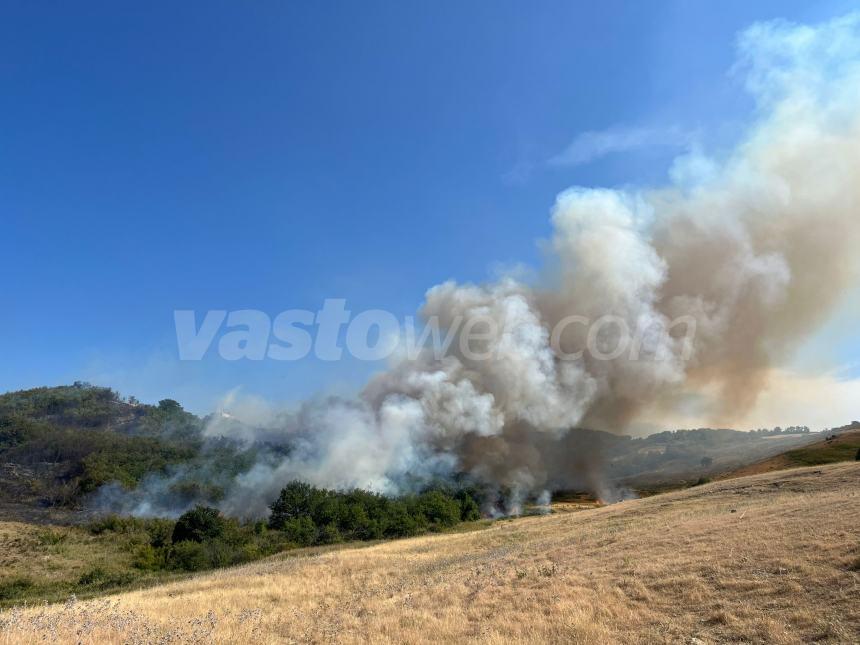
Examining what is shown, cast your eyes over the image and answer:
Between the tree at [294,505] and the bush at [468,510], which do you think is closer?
the tree at [294,505]

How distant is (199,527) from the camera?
172ft

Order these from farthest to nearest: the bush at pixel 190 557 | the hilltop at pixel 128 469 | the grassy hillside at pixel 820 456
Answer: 1. the hilltop at pixel 128 469
2. the grassy hillside at pixel 820 456
3. the bush at pixel 190 557

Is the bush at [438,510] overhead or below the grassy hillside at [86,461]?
below

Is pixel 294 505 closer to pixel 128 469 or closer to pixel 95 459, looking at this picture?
pixel 128 469

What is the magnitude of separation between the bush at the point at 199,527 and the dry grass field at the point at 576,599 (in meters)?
29.4

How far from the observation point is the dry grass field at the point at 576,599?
11336mm

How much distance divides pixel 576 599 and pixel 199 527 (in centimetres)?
4985

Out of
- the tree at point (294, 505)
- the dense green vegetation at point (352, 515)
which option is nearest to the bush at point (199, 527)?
the tree at point (294, 505)

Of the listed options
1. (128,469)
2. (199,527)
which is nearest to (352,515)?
(199,527)

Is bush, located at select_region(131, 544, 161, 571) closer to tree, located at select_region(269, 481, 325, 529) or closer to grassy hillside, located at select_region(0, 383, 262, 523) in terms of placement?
tree, located at select_region(269, 481, 325, 529)

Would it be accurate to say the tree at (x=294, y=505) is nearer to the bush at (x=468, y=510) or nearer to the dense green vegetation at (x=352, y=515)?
the dense green vegetation at (x=352, y=515)

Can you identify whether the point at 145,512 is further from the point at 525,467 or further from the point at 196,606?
the point at 196,606

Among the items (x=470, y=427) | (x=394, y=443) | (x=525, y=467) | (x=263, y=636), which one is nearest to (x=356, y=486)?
(x=394, y=443)

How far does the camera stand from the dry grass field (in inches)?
446
